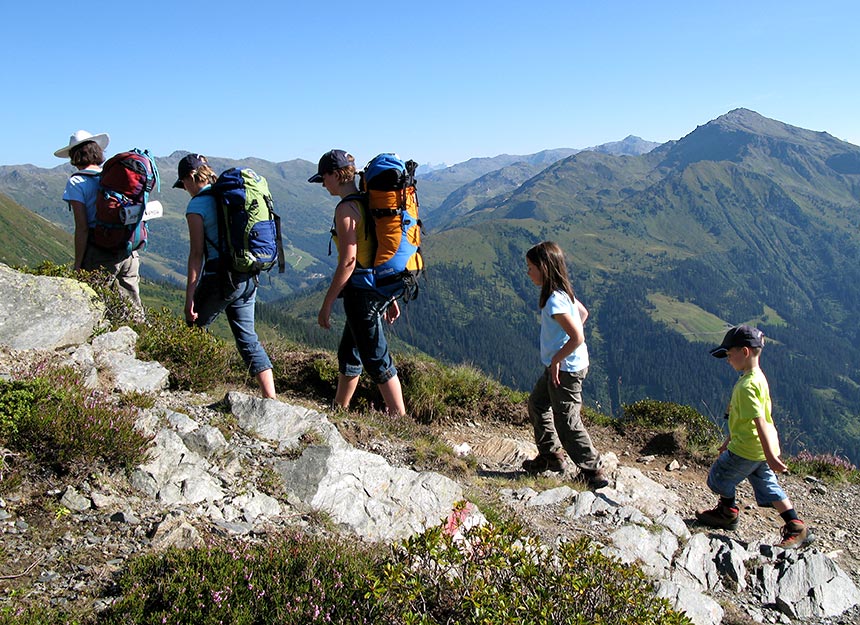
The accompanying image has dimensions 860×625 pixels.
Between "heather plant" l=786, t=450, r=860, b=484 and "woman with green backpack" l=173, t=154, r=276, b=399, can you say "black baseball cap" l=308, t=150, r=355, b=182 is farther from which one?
"heather plant" l=786, t=450, r=860, b=484

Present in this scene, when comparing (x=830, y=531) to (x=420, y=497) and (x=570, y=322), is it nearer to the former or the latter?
(x=570, y=322)

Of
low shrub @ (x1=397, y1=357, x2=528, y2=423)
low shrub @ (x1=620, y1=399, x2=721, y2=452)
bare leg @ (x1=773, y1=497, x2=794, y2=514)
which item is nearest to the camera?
bare leg @ (x1=773, y1=497, x2=794, y2=514)

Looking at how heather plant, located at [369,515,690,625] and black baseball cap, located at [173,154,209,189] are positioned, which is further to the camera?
black baseball cap, located at [173,154,209,189]

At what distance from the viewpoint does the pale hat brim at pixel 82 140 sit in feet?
23.8

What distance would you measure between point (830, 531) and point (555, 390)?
411 cm

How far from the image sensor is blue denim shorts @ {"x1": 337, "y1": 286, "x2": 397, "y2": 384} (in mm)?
6535

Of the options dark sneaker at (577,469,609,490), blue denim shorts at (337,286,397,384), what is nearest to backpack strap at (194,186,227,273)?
blue denim shorts at (337,286,397,384)

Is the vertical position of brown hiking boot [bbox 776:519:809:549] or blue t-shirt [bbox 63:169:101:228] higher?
blue t-shirt [bbox 63:169:101:228]

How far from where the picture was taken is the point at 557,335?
6609 mm

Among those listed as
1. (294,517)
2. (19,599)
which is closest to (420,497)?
(294,517)

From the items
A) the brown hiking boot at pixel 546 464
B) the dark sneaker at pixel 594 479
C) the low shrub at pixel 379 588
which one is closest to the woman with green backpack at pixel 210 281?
the low shrub at pixel 379 588

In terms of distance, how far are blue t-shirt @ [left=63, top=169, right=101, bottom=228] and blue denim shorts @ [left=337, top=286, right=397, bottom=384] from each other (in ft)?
12.2

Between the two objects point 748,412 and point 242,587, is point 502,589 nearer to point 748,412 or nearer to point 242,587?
point 242,587

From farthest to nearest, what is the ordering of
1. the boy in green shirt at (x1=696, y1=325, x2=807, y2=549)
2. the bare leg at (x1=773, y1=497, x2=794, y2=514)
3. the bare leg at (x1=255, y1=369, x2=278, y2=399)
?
the bare leg at (x1=255, y1=369, x2=278, y2=399), the bare leg at (x1=773, y1=497, x2=794, y2=514), the boy in green shirt at (x1=696, y1=325, x2=807, y2=549)
